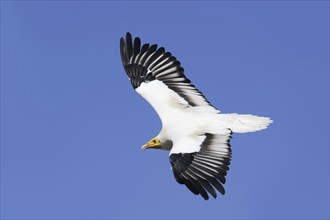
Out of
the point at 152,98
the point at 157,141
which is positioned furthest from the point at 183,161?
the point at 152,98

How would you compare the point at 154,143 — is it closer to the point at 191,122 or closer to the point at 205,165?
the point at 191,122

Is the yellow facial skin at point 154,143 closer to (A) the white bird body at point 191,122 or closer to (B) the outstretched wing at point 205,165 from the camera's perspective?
(A) the white bird body at point 191,122

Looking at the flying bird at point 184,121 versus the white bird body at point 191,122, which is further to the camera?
the white bird body at point 191,122

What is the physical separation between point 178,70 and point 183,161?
13.5ft

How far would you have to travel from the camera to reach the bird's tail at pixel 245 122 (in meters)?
18.5

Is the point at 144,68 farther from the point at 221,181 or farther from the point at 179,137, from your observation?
the point at 221,181

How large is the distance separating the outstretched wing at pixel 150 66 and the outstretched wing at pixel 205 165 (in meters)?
3.08

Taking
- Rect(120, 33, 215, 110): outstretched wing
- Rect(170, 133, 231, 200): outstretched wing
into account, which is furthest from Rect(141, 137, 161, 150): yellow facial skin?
Rect(120, 33, 215, 110): outstretched wing

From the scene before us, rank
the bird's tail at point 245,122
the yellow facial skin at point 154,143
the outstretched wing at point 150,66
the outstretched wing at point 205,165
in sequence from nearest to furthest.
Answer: the outstretched wing at point 205,165 → the bird's tail at point 245,122 → the yellow facial skin at point 154,143 → the outstretched wing at point 150,66

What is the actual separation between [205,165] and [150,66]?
4.86m

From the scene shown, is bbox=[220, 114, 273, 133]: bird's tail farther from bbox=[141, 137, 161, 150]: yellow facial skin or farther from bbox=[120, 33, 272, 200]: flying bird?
bbox=[141, 137, 161, 150]: yellow facial skin

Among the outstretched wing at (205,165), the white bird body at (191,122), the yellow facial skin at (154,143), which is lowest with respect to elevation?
the outstretched wing at (205,165)

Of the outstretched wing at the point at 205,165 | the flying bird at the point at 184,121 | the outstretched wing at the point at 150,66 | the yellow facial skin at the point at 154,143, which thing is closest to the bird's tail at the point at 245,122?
the flying bird at the point at 184,121

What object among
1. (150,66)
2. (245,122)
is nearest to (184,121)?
(245,122)
